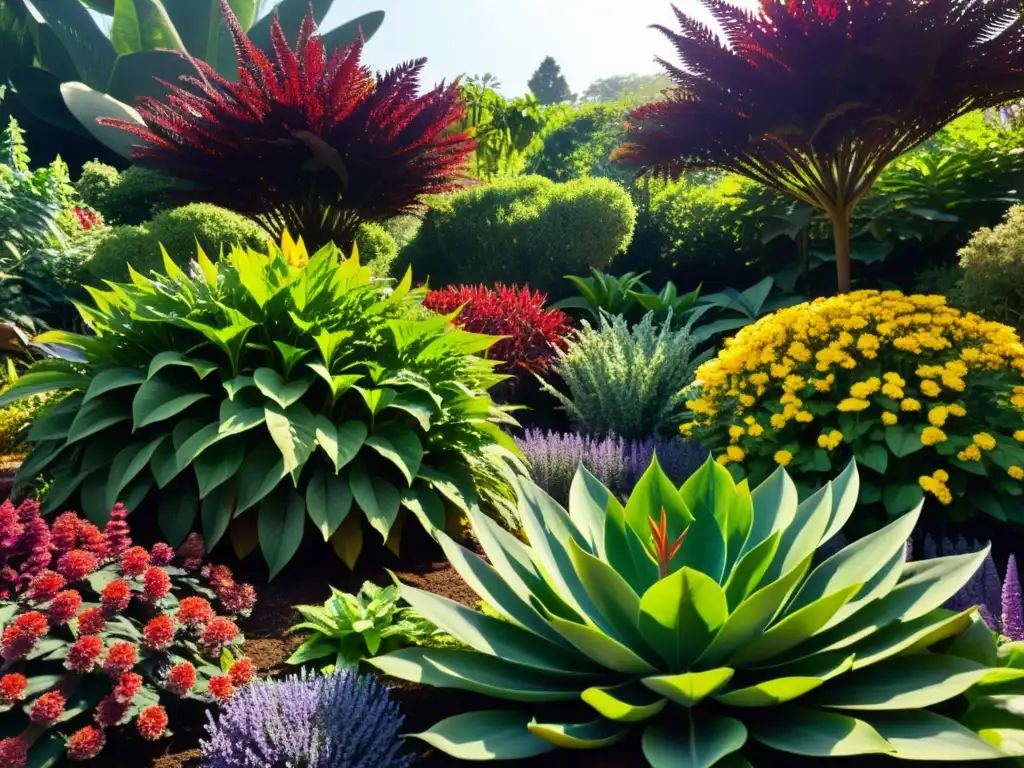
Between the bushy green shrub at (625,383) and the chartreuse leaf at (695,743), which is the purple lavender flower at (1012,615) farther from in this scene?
the bushy green shrub at (625,383)

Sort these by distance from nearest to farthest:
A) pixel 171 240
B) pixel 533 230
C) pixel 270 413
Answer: pixel 270 413
pixel 171 240
pixel 533 230

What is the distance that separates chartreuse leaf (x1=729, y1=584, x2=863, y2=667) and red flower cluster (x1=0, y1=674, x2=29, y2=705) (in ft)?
4.94

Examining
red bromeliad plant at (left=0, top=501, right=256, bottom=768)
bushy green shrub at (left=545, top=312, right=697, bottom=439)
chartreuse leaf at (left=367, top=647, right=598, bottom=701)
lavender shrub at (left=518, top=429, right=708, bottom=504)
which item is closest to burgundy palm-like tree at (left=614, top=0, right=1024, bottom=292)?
bushy green shrub at (left=545, top=312, right=697, bottom=439)

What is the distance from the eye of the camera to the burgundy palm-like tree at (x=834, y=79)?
430 cm

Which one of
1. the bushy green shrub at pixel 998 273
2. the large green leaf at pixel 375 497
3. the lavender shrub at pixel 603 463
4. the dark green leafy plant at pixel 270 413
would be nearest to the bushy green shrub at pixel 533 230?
the bushy green shrub at pixel 998 273

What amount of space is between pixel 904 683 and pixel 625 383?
3.47m

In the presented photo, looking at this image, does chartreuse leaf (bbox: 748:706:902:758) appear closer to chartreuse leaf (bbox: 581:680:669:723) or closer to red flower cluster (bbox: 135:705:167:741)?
chartreuse leaf (bbox: 581:680:669:723)

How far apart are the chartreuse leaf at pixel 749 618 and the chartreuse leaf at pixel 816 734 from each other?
0.50ft

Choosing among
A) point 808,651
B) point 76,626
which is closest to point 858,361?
point 808,651

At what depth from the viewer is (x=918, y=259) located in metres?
6.83

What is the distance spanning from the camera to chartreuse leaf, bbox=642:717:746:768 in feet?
4.42

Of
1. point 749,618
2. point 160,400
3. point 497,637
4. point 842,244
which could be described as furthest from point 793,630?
point 842,244

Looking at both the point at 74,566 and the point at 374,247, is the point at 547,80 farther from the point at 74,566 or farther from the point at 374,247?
the point at 74,566

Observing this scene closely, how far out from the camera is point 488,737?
Answer: 1.53m
